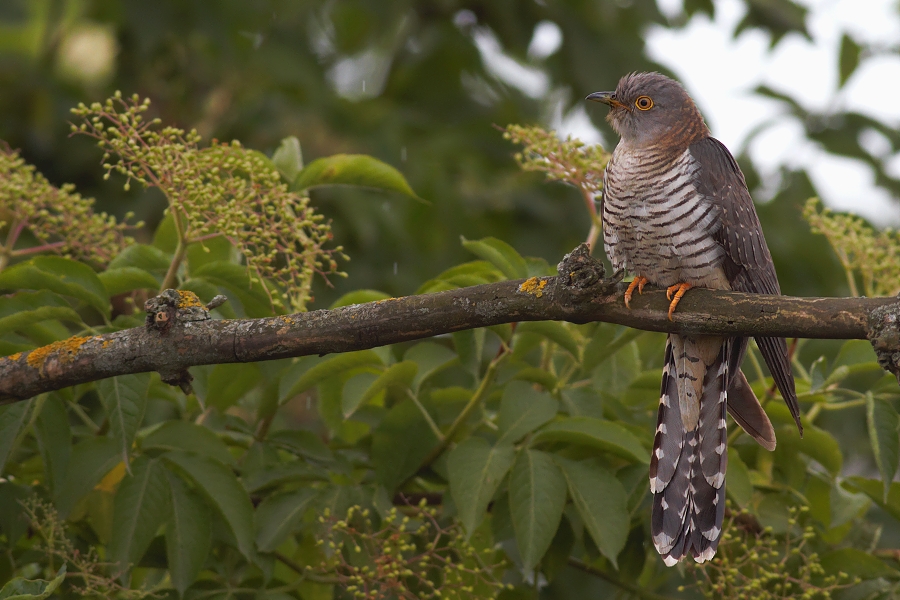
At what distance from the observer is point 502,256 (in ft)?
7.70

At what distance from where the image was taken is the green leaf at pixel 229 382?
2.39 metres

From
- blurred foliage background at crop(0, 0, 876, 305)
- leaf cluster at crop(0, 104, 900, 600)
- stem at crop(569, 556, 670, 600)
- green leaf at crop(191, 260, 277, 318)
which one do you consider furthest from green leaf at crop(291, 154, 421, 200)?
blurred foliage background at crop(0, 0, 876, 305)

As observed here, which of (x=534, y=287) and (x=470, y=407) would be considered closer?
(x=534, y=287)

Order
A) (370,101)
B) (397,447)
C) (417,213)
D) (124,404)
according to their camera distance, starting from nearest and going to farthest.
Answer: (124,404)
(397,447)
(417,213)
(370,101)

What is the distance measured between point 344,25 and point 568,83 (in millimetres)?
1475

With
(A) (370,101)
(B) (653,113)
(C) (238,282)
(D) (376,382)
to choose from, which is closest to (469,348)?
(D) (376,382)

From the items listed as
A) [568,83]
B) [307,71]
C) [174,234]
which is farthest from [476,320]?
[568,83]

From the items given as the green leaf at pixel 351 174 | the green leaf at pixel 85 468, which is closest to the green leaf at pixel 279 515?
the green leaf at pixel 85 468

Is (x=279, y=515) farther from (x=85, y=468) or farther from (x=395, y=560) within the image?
(x=85, y=468)

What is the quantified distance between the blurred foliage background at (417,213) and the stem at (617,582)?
0.5 inches

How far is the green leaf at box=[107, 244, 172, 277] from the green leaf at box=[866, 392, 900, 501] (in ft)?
6.08

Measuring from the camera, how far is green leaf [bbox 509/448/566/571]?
210 centimetres

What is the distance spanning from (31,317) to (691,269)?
5.71 ft

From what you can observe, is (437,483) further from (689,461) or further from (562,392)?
(689,461)
